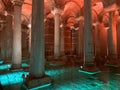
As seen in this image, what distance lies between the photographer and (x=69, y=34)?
75.4 feet

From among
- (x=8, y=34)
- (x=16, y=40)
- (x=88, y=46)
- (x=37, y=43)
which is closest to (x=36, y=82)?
(x=37, y=43)

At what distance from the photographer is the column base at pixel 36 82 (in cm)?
528

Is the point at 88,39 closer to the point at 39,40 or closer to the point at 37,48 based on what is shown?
the point at 39,40

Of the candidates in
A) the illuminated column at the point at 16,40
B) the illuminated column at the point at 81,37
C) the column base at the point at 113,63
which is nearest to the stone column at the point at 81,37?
the illuminated column at the point at 81,37

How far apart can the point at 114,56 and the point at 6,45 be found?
33.1 ft

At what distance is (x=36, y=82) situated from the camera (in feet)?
17.7

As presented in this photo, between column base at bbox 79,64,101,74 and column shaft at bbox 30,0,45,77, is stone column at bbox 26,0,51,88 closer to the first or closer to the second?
column shaft at bbox 30,0,45,77

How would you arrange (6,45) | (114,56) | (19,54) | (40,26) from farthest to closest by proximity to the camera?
(6,45)
(114,56)
(19,54)
(40,26)

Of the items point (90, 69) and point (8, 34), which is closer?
point (90, 69)

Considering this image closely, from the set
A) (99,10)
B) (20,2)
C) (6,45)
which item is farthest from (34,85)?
(99,10)

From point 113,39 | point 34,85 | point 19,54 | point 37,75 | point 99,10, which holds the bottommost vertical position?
point 34,85

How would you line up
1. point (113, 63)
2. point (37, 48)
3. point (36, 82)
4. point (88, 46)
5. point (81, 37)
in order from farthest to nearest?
point (81, 37)
point (113, 63)
point (88, 46)
point (37, 48)
point (36, 82)

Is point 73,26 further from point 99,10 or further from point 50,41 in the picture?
point 99,10

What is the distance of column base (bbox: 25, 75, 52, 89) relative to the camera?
17.3ft
